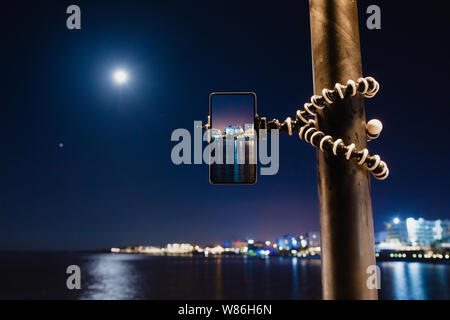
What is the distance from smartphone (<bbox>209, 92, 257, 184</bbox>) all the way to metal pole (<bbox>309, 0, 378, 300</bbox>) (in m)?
0.49

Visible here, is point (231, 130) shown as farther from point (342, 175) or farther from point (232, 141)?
point (342, 175)

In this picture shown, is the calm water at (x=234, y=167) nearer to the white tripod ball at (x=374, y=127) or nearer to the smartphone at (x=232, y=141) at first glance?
the smartphone at (x=232, y=141)

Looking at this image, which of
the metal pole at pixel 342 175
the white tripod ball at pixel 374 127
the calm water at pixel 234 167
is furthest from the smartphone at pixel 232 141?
the white tripod ball at pixel 374 127

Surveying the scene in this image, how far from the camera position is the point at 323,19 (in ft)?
6.99

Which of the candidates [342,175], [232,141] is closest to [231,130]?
[232,141]

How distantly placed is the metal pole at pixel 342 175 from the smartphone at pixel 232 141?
49 cm

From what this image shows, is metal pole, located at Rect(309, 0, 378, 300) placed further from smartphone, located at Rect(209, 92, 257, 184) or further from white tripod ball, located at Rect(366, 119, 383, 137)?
smartphone, located at Rect(209, 92, 257, 184)

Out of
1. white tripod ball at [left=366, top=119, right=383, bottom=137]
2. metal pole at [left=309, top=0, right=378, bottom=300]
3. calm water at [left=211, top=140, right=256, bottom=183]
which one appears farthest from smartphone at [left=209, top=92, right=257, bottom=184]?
white tripod ball at [left=366, top=119, right=383, bottom=137]

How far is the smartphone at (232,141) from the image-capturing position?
89.7 inches
